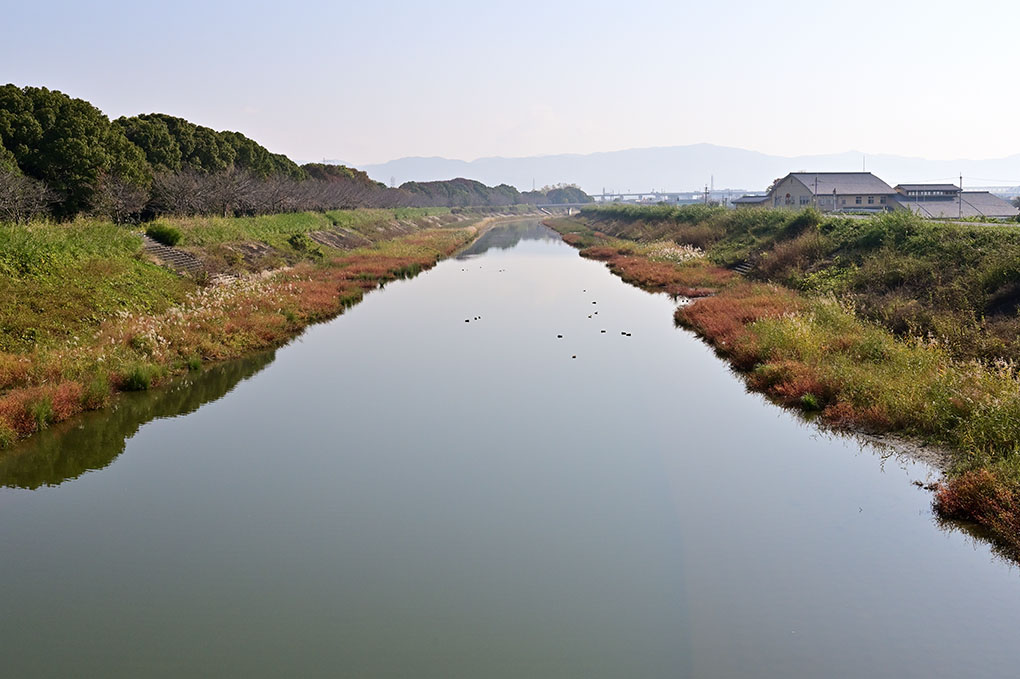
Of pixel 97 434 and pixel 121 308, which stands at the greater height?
pixel 121 308

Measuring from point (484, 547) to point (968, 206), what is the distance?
8279 centimetres

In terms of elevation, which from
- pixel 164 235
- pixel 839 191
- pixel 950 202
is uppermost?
pixel 839 191

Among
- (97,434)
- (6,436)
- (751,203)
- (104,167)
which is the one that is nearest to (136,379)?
(97,434)

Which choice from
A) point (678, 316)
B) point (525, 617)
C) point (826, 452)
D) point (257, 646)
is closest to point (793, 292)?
point (678, 316)

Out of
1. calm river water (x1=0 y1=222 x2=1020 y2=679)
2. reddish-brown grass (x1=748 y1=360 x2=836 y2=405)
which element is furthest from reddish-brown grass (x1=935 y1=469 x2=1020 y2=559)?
reddish-brown grass (x1=748 y1=360 x2=836 y2=405)

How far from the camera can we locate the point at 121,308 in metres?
23.1

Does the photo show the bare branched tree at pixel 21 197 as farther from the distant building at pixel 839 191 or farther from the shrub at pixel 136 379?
the distant building at pixel 839 191

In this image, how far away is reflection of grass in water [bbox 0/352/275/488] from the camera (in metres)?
13.3


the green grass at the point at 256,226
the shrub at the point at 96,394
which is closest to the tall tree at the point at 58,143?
the green grass at the point at 256,226

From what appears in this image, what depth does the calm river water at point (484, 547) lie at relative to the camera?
8.07m

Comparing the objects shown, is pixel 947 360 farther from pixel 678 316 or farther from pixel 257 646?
pixel 257 646

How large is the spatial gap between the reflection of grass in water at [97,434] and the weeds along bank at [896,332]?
15291 millimetres

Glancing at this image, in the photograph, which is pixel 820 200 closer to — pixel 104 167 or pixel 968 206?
pixel 968 206

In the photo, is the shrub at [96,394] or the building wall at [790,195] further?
the building wall at [790,195]
